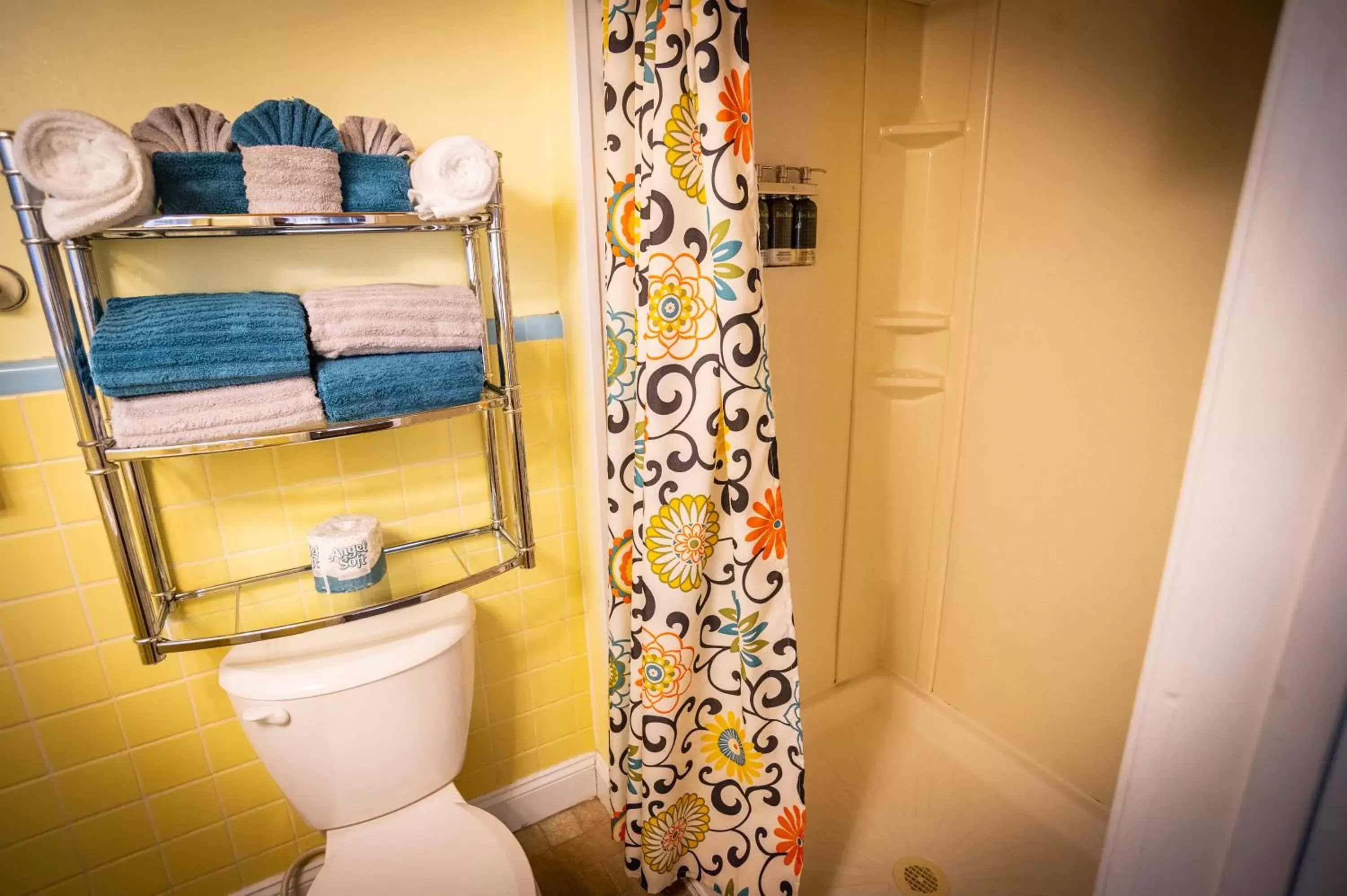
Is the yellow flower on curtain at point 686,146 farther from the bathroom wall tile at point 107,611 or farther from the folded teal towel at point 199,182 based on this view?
the bathroom wall tile at point 107,611

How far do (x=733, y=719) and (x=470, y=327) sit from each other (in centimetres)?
84

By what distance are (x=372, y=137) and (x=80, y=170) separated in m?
0.38

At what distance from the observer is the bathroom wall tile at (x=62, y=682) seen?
1017 millimetres

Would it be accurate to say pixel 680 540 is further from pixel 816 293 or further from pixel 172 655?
pixel 172 655

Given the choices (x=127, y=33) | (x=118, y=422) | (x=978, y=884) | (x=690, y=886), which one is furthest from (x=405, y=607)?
(x=978, y=884)

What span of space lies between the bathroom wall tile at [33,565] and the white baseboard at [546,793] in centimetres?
94

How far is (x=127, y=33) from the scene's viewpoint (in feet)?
3.03

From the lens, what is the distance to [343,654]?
3.52 feet

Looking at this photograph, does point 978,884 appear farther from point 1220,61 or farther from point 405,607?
point 1220,61

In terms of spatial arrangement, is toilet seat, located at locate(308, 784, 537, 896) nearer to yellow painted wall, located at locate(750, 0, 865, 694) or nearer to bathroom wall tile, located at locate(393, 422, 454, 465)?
bathroom wall tile, located at locate(393, 422, 454, 465)

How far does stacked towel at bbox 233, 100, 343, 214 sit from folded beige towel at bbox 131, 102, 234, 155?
2cm

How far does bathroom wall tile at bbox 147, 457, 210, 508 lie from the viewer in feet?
3.42

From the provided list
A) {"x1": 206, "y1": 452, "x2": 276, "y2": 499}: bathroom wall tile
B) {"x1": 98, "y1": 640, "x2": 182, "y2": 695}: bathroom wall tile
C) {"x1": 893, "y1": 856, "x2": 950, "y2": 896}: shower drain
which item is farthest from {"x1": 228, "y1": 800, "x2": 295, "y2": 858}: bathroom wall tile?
{"x1": 893, "y1": 856, "x2": 950, "y2": 896}: shower drain

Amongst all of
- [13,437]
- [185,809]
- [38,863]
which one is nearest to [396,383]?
[13,437]
